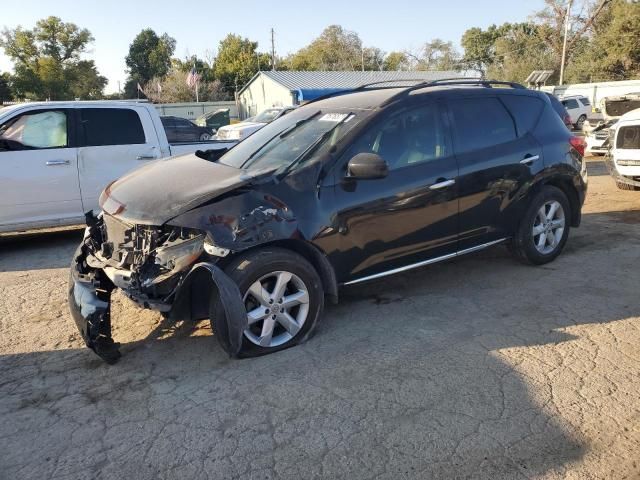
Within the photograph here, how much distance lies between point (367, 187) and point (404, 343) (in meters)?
1.20

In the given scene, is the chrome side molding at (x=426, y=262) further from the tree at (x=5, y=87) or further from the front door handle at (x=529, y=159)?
the tree at (x=5, y=87)

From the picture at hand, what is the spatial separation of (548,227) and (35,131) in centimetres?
600

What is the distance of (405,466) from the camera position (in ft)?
8.66

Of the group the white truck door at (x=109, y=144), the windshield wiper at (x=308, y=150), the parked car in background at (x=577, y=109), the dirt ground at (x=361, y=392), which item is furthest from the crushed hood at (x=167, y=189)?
the parked car in background at (x=577, y=109)

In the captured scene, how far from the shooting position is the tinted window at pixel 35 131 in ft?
21.0

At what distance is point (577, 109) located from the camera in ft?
90.1

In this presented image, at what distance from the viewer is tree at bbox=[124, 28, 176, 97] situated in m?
81.2

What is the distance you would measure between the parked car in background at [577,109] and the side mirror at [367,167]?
2676 cm

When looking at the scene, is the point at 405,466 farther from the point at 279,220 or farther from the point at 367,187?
the point at 367,187

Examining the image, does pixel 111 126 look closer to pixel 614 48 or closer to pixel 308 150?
pixel 308 150

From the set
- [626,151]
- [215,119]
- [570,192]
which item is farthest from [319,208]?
[215,119]

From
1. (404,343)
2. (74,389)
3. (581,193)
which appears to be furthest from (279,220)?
(581,193)

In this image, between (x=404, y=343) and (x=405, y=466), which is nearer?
(x=405, y=466)

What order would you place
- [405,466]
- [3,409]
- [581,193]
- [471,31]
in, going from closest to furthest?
[405,466]
[3,409]
[581,193]
[471,31]
